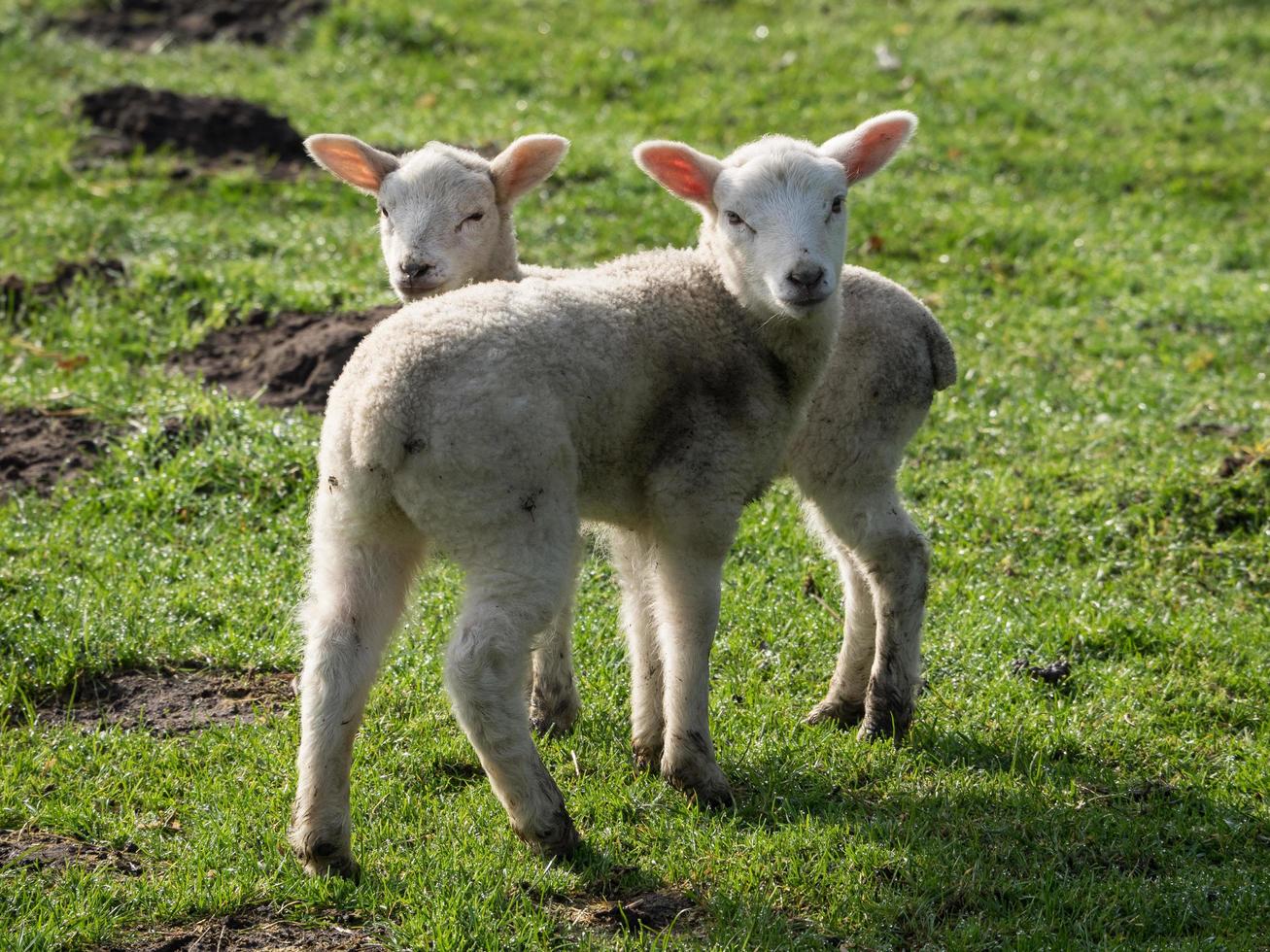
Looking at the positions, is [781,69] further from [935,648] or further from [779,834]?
[779,834]

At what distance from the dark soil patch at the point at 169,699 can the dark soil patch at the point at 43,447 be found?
1760mm

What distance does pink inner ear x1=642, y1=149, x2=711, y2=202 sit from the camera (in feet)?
17.9

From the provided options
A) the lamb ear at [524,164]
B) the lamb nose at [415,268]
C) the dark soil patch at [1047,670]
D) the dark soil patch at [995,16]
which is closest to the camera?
the lamb nose at [415,268]

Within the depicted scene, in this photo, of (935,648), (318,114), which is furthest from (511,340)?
(318,114)

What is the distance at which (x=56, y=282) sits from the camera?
30.5 feet

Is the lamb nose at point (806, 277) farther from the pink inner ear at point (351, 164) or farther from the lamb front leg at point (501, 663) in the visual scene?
the pink inner ear at point (351, 164)

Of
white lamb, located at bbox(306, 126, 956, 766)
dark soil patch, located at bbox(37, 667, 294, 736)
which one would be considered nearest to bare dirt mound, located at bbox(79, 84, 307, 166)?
white lamb, located at bbox(306, 126, 956, 766)

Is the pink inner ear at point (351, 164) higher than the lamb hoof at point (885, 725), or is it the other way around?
the pink inner ear at point (351, 164)

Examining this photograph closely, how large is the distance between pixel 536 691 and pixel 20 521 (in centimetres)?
276

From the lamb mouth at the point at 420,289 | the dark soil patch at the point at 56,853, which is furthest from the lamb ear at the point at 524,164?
the dark soil patch at the point at 56,853

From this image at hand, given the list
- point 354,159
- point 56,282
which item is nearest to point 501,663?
point 354,159

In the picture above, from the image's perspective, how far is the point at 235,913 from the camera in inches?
171

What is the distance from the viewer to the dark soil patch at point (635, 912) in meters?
4.35

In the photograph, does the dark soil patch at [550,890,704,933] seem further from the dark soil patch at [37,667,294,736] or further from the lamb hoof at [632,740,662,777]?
the dark soil patch at [37,667,294,736]
